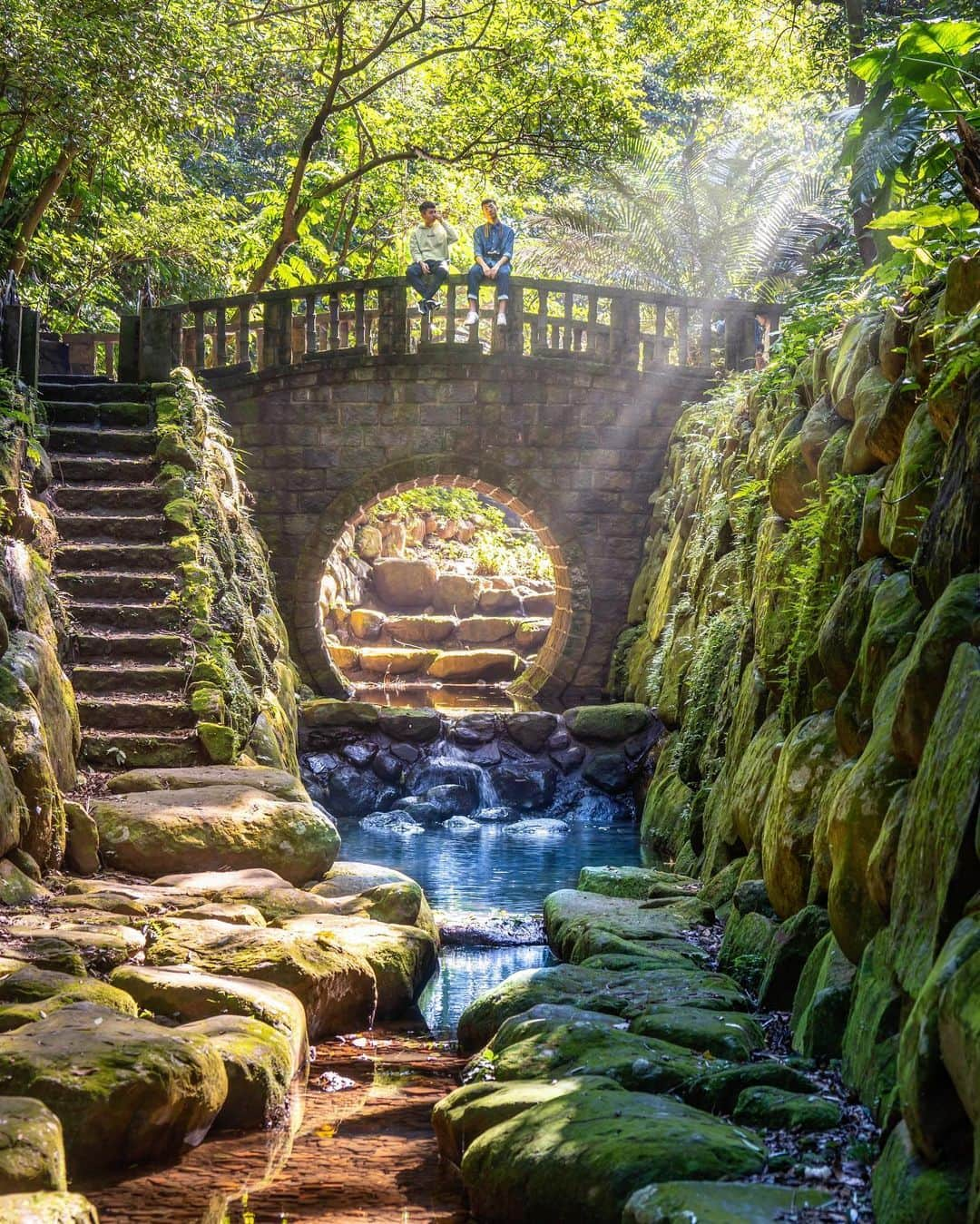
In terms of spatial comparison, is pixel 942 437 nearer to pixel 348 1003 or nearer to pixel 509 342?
pixel 348 1003

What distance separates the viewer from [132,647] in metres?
9.17

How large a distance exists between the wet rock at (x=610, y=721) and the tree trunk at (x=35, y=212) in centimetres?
699

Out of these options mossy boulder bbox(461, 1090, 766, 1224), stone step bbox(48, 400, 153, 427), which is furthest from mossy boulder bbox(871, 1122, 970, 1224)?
stone step bbox(48, 400, 153, 427)

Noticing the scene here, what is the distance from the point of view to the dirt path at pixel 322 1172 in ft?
12.6

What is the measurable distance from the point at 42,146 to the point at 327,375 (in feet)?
11.7

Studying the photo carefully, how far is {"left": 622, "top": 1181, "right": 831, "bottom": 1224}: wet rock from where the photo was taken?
122 inches

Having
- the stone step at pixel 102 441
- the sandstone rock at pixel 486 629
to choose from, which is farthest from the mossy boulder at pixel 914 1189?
the sandstone rock at pixel 486 629

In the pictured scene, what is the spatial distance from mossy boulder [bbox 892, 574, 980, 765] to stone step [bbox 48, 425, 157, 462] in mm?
8339

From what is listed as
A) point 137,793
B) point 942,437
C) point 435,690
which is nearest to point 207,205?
point 435,690

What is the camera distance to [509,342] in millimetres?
15586

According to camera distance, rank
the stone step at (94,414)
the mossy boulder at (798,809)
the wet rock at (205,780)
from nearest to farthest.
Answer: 1. the mossy boulder at (798,809)
2. the wet rock at (205,780)
3. the stone step at (94,414)

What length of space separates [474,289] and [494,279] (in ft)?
0.75

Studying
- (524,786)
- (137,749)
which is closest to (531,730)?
(524,786)

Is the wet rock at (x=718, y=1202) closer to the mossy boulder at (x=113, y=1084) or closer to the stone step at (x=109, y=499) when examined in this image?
the mossy boulder at (x=113, y=1084)
